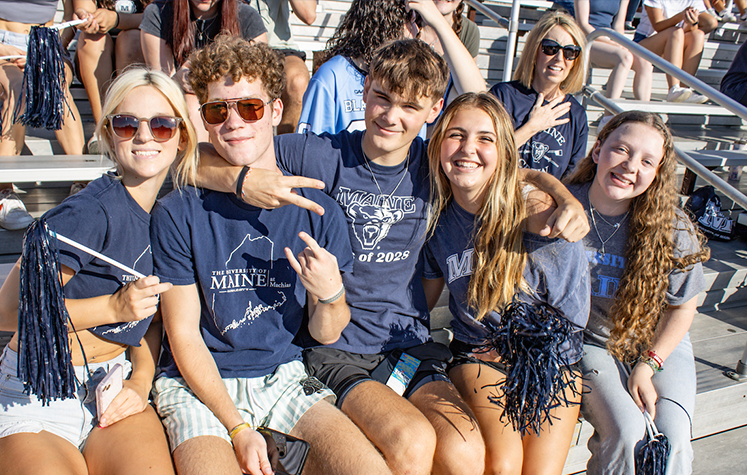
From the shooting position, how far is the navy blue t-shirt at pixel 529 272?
6.49 feet

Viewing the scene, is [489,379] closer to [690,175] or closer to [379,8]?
[379,8]

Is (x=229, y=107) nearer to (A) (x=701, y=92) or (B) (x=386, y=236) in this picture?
(B) (x=386, y=236)

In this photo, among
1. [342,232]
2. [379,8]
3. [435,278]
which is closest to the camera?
[342,232]

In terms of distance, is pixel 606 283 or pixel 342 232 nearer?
pixel 342 232

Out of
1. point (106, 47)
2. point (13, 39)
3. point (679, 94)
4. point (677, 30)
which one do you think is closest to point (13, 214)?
point (13, 39)

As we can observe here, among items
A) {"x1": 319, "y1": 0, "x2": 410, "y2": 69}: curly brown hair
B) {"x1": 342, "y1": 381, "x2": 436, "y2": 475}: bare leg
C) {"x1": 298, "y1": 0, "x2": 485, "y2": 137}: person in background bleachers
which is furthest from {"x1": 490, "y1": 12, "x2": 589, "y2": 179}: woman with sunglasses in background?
{"x1": 342, "y1": 381, "x2": 436, "y2": 475}: bare leg

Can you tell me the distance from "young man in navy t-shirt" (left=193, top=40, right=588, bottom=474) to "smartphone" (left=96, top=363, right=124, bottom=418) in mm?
734

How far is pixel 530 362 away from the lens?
5.80 ft

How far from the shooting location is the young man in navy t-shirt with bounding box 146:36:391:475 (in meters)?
1.73

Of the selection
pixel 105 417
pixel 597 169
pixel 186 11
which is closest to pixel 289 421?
pixel 105 417

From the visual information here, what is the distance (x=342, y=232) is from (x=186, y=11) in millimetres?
1959

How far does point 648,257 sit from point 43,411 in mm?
2500

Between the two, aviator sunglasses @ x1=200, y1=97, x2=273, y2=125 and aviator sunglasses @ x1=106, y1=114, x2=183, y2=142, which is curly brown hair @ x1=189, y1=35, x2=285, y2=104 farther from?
aviator sunglasses @ x1=106, y1=114, x2=183, y2=142

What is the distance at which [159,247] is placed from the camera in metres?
1.78
